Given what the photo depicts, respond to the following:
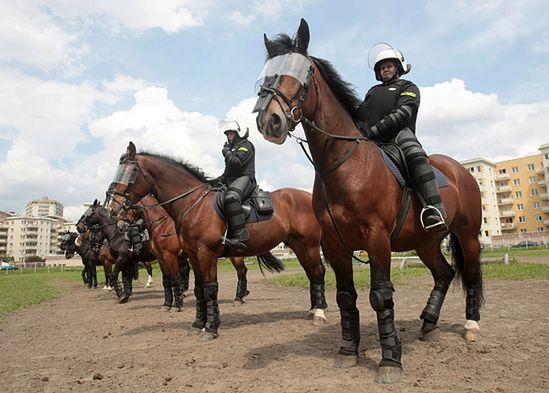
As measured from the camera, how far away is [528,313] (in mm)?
7641

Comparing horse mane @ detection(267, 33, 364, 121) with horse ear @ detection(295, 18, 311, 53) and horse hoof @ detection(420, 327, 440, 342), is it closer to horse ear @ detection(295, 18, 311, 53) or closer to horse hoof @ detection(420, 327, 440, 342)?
horse ear @ detection(295, 18, 311, 53)

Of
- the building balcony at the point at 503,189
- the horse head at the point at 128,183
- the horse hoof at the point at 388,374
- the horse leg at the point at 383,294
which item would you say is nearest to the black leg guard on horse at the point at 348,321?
the horse leg at the point at 383,294

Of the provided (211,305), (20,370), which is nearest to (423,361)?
(211,305)

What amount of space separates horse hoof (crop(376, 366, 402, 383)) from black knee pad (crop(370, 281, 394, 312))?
604 mm

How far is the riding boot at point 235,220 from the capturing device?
25.7 feet

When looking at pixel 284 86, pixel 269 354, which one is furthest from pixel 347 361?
pixel 284 86

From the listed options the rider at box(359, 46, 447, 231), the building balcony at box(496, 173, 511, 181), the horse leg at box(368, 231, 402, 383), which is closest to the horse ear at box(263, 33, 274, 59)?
the rider at box(359, 46, 447, 231)

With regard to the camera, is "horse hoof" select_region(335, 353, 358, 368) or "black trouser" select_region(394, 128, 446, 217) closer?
"horse hoof" select_region(335, 353, 358, 368)

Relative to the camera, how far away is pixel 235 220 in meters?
7.85

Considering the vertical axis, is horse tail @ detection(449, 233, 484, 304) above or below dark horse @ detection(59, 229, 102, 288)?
below

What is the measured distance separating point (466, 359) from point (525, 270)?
48.7ft

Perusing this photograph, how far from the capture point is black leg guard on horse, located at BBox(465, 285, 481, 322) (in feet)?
19.9

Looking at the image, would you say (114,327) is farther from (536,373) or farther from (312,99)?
(536,373)

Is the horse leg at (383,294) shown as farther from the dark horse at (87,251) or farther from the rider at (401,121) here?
the dark horse at (87,251)
